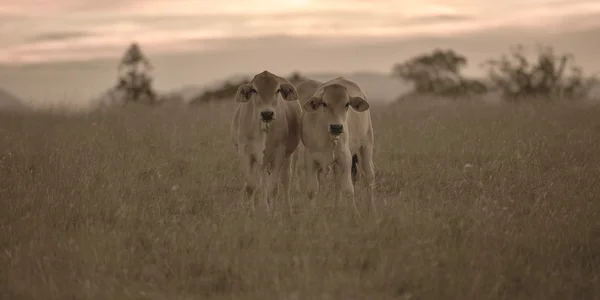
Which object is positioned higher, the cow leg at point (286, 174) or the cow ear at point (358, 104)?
the cow ear at point (358, 104)

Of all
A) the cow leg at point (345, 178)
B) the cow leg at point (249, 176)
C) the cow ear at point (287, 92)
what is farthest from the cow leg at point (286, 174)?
the cow ear at point (287, 92)

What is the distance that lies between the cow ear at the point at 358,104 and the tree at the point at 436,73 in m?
33.0

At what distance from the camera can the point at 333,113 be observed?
30.5ft

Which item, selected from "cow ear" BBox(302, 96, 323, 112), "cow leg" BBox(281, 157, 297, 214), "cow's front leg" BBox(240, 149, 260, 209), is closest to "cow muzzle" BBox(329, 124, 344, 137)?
"cow ear" BBox(302, 96, 323, 112)

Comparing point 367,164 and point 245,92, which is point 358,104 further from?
point 245,92

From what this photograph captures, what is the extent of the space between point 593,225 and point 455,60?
35992mm

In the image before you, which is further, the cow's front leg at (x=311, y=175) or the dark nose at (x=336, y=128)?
the cow's front leg at (x=311, y=175)

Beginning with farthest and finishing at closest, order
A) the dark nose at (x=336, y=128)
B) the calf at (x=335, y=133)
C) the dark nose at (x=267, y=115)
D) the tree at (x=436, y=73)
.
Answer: the tree at (x=436, y=73)
the calf at (x=335, y=133)
the dark nose at (x=267, y=115)
the dark nose at (x=336, y=128)

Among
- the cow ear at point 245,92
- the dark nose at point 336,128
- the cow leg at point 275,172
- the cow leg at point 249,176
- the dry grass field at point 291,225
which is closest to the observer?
the dry grass field at point 291,225

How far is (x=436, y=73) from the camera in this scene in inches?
1721

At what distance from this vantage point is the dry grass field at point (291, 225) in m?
6.44

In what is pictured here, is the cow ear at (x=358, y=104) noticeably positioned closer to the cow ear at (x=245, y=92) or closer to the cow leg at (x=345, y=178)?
the cow leg at (x=345, y=178)

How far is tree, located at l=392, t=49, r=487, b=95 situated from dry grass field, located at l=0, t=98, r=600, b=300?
95.2 feet

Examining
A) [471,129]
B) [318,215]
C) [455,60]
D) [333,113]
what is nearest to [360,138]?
[333,113]
